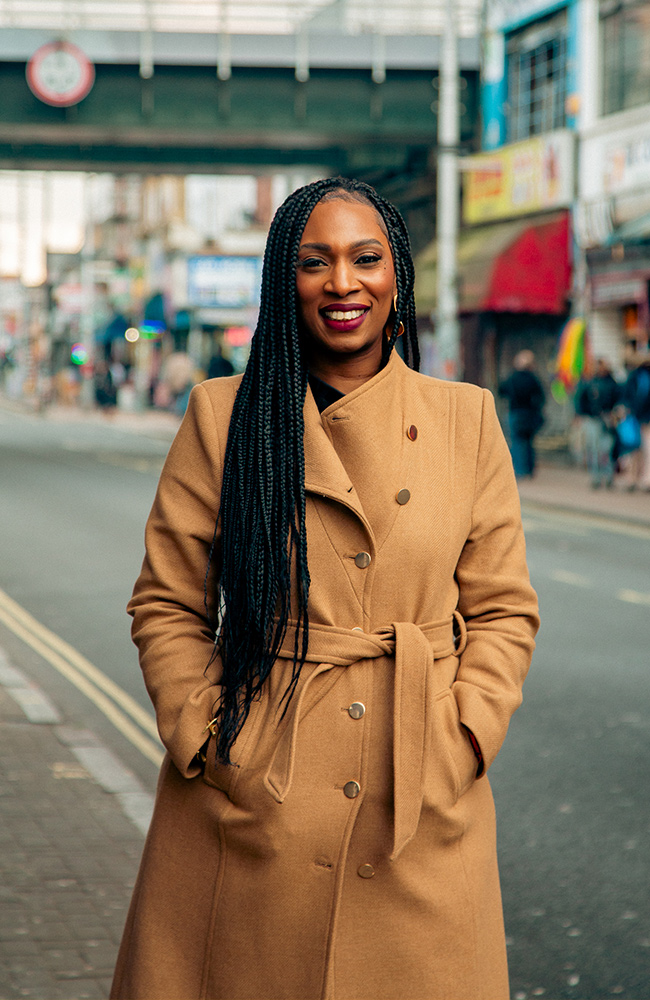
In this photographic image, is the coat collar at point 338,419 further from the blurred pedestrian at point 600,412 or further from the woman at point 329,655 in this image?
the blurred pedestrian at point 600,412

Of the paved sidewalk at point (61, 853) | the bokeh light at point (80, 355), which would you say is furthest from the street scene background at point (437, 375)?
the bokeh light at point (80, 355)

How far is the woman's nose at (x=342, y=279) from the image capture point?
2.33 m

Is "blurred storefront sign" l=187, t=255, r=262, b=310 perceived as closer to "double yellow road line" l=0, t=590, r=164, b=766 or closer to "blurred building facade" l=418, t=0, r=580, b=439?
"blurred building facade" l=418, t=0, r=580, b=439

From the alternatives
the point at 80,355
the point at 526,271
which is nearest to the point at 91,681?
the point at 526,271

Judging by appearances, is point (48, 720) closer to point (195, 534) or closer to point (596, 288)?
point (195, 534)

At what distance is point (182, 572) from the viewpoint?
2432 mm

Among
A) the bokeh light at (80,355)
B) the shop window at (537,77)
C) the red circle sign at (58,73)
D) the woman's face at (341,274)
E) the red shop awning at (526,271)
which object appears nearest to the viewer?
the woman's face at (341,274)

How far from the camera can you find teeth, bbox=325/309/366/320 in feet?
7.75

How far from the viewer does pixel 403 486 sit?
7.69 ft

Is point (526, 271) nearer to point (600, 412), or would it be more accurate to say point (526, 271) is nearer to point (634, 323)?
point (634, 323)

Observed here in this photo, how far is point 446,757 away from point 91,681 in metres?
5.48

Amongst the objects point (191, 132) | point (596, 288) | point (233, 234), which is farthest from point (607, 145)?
point (233, 234)

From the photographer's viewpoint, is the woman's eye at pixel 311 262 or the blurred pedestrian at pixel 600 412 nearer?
the woman's eye at pixel 311 262

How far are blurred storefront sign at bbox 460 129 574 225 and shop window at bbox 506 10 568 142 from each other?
57 cm
